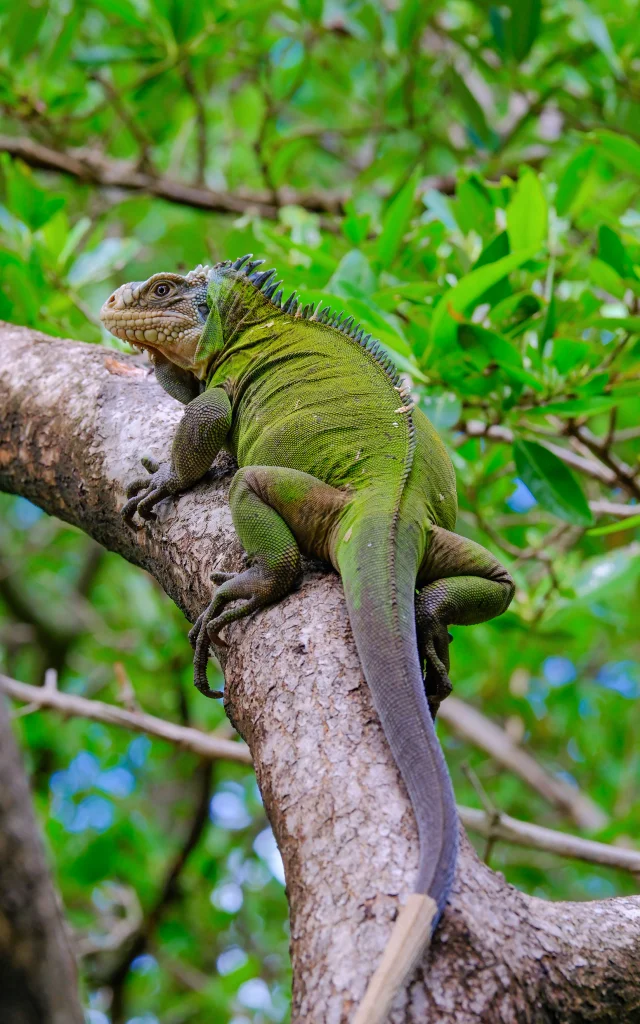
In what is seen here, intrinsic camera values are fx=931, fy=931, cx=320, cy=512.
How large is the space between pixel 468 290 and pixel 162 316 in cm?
113

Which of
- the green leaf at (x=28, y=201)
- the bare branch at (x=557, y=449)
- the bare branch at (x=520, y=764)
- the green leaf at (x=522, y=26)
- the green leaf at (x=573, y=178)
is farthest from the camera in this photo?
the bare branch at (x=520, y=764)

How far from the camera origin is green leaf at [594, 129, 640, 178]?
3689mm

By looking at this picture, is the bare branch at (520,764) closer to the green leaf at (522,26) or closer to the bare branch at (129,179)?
the bare branch at (129,179)

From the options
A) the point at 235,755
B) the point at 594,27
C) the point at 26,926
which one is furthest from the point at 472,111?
the point at 26,926

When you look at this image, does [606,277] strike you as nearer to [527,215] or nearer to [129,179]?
[527,215]

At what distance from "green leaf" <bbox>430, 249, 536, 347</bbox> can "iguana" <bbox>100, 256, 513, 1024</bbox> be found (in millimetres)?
327

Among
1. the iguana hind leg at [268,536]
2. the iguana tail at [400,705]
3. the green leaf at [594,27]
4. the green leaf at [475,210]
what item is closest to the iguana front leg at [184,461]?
the iguana hind leg at [268,536]

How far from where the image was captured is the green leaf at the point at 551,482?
3.54 meters

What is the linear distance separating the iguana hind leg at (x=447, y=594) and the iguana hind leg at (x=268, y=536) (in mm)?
300

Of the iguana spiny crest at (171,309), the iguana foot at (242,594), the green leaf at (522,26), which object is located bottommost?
the iguana foot at (242,594)

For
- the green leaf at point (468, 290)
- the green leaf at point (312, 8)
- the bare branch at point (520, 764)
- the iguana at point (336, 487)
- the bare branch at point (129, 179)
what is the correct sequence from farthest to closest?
the bare branch at point (520, 764) < the bare branch at point (129, 179) < the green leaf at point (312, 8) < the green leaf at point (468, 290) < the iguana at point (336, 487)

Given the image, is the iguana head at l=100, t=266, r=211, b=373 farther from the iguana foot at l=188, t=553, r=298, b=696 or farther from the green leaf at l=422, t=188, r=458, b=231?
the iguana foot at l=188, t=553, r=298, b=696

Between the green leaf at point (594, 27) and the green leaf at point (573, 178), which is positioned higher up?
the green leaf at point (594, 27)

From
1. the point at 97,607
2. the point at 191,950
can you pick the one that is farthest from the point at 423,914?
the point at 97,607
